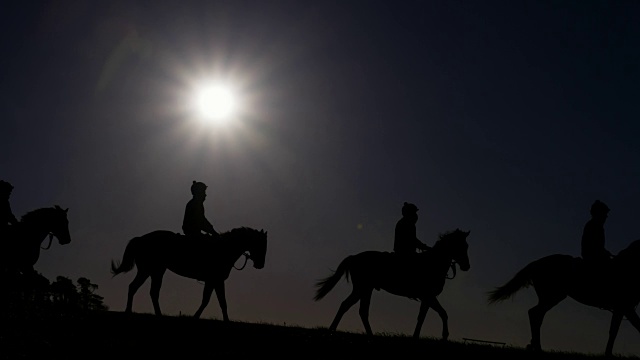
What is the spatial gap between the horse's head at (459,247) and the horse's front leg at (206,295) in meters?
6.05

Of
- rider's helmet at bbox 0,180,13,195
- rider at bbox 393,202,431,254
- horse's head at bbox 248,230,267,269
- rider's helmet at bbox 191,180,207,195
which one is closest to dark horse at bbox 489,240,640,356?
rider at bbox 393,202,431,254

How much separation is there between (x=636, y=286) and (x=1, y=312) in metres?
14.5

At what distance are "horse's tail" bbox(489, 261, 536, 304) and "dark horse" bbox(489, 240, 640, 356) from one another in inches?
14.7

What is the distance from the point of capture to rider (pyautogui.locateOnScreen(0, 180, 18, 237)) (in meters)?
17.0

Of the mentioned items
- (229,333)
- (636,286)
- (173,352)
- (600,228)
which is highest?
(600,228)

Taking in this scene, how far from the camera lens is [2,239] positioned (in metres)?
17.0

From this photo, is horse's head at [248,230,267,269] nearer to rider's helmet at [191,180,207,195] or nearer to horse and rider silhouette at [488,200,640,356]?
rider's helmet at [191,180,207,195]

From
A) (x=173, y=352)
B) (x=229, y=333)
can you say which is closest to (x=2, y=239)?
(x=229, y=333)

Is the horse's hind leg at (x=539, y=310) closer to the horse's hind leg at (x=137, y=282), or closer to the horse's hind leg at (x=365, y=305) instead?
the horse's hind leg at (x=365, y=305)

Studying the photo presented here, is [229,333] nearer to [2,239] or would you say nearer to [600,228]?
[2,239]

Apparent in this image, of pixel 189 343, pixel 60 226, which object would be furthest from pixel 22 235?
pixel 189 343

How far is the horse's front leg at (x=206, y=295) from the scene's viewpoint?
17.0m

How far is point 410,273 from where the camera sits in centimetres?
1759

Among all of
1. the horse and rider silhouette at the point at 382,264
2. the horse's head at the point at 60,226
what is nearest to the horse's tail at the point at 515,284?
the horse and rider silhouette at the point at 382,264
